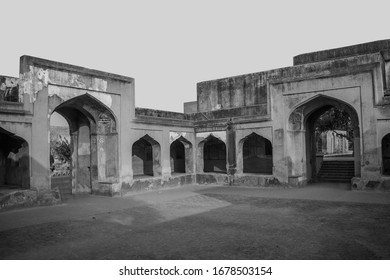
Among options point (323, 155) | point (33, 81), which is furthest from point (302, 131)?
point (33, 81)

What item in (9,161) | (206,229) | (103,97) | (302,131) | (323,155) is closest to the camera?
(206,229)

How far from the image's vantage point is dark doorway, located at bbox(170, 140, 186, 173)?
755 inches

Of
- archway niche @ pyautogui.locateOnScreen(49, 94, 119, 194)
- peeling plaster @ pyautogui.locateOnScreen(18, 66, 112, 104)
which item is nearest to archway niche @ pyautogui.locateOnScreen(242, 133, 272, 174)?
archway niche @ pyautogui.locateOnScreen(49, 94, 119, 194)

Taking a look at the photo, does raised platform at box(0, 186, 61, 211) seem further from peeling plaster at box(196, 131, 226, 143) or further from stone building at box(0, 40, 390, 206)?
peeling plaster at box(196, 131, 226, 143)

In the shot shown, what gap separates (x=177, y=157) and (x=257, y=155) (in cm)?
466

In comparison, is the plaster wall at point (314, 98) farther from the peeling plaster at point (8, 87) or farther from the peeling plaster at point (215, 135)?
the peeling plaster at point (8, 87)

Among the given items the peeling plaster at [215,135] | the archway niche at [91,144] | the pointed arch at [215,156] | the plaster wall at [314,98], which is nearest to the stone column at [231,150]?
the peeling plaster at [215,135]

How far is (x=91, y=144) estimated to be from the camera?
1297 centimetres

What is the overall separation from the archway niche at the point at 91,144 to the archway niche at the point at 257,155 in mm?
8727

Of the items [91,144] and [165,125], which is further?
[165,125]

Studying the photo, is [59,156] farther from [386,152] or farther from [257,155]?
[386,152]

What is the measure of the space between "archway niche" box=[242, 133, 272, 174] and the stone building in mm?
3663

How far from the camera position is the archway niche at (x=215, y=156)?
62.4ft

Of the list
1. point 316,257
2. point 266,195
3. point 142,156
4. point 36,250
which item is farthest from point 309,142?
point 36,250
